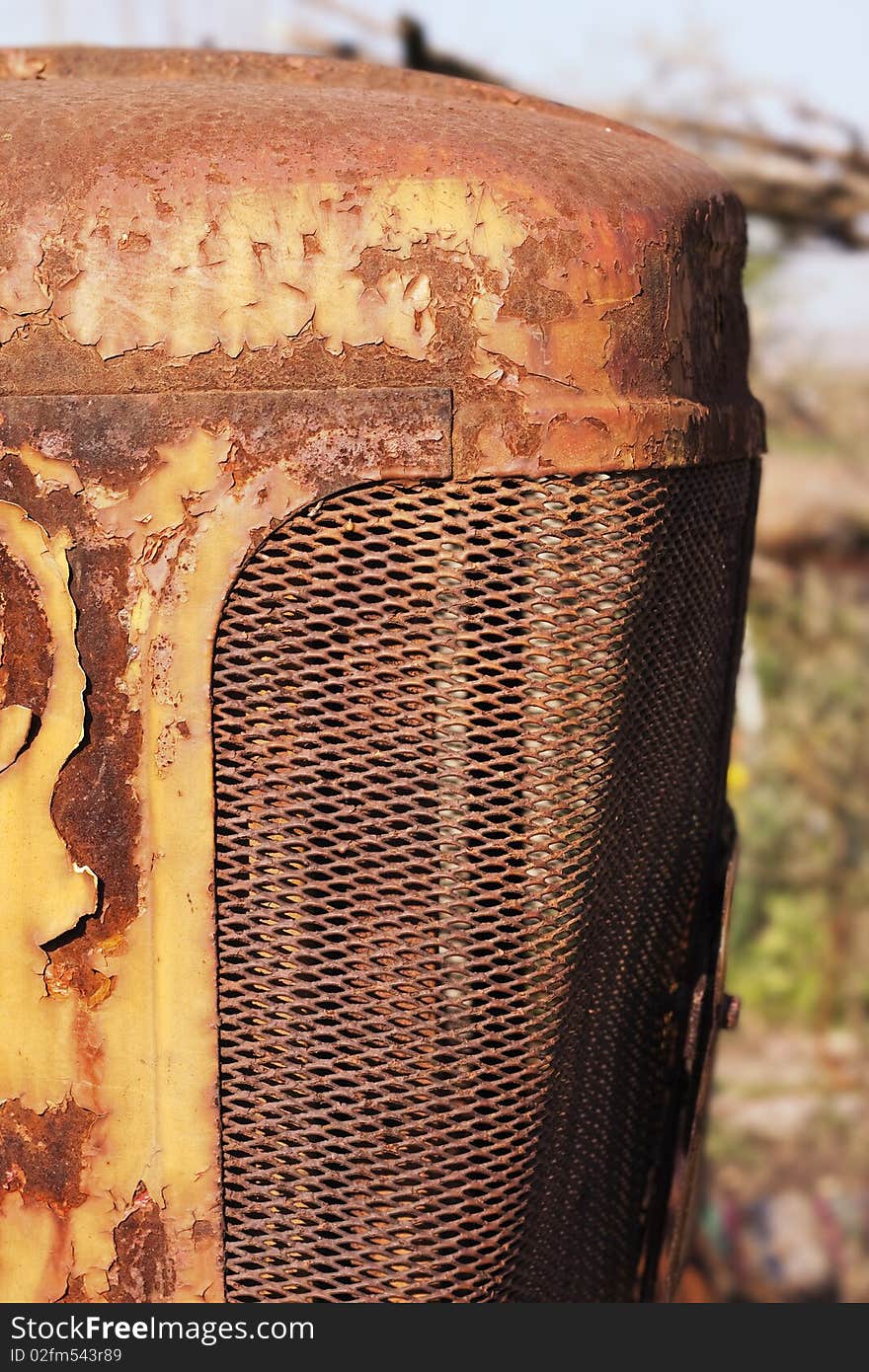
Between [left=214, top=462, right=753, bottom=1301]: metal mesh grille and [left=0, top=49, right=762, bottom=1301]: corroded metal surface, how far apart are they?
0.04m

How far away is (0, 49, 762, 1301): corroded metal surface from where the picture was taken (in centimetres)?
104

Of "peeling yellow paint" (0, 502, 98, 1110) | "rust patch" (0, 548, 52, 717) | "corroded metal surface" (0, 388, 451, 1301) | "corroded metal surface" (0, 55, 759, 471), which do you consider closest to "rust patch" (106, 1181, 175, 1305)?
"corroded metal surface" (0, 388, 451, 1301)

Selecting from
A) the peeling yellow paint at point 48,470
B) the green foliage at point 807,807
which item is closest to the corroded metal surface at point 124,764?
the peeling yellow paint at point 48,470

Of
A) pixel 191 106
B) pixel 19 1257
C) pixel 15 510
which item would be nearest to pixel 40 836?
pixel 15 510

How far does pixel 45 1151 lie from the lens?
1.12 meters

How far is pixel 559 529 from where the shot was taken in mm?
1118

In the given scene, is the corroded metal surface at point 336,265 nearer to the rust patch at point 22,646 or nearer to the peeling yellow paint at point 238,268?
the peeling yellow paint at point 238,268

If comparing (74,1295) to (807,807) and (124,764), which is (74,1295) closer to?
(124,764)

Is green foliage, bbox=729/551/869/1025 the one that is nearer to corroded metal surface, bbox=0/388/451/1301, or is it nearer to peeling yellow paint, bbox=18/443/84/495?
corroded metal surface, bbox=0/388/451/1301

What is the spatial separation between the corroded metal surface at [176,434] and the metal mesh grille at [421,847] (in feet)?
0.12

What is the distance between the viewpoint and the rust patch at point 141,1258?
113 cm

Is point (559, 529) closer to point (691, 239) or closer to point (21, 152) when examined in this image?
point (691, 239)

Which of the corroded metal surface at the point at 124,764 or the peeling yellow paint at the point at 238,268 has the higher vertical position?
the peeling yellow paint at the point at 238,268

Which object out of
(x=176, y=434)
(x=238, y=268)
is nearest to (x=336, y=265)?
(x=238, y=268)
